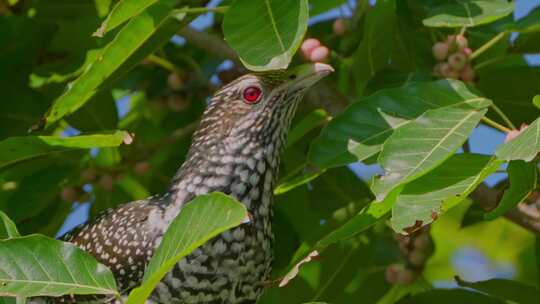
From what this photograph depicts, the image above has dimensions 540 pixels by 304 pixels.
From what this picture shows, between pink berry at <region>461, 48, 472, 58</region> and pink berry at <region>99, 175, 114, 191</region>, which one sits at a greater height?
pink berry at <region>461, 48, 472, 58</region>

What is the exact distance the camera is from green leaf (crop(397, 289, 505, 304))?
4.33 metres

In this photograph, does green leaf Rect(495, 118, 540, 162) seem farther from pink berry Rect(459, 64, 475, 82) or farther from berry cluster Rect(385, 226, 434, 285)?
berry cluster Rect(385, 226, 434, 285)

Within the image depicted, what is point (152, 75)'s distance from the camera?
18.1 feet

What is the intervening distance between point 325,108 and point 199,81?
83 centimetres

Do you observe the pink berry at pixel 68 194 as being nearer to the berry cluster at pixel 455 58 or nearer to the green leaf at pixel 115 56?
the green leaf at pixel 115 56

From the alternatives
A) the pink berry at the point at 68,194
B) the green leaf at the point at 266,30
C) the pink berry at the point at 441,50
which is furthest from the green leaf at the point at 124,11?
the pink berry at the point at 68,194

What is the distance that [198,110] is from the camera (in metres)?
5.59

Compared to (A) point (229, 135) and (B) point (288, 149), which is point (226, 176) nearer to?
(A) point (229, 135)

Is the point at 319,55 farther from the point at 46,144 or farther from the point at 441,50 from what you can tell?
the point at 46,144

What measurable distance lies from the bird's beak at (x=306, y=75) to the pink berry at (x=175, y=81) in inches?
42.4

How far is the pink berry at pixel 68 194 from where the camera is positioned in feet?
16.7

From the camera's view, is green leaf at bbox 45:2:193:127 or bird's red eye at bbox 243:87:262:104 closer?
green leaf at bbox 45:2:193:127

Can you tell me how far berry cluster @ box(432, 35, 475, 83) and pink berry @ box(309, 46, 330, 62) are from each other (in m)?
0.42

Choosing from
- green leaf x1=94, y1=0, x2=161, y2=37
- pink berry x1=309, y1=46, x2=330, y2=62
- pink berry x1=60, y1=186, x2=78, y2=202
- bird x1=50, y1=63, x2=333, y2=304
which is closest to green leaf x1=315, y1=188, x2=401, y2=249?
bird x1=50, y1=63, x2=333, y2=304
